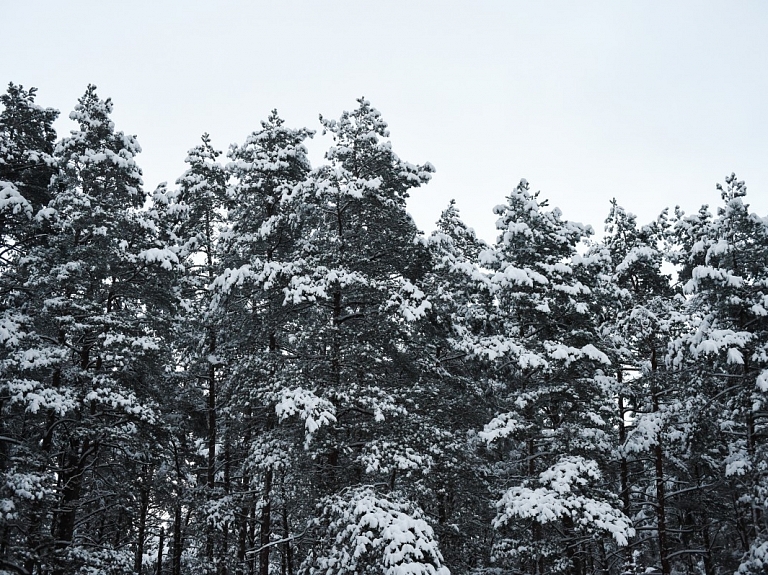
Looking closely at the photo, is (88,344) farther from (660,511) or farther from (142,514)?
(660,511)


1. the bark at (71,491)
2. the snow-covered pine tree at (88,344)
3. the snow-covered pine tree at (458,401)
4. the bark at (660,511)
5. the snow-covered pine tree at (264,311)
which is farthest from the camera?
the snow-covered pine tree at (458,401)

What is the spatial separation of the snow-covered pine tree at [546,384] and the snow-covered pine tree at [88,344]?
8.99 m

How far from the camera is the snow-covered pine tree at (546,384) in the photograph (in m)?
13.5

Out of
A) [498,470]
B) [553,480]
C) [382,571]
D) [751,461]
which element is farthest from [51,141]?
[751,461]

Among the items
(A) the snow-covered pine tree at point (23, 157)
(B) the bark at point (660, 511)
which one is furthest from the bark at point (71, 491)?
(B) the bark at point (660, 511)

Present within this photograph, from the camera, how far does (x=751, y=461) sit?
12.4 metres

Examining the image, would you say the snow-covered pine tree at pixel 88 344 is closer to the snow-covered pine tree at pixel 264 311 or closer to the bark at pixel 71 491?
the bark at pixel 71 491

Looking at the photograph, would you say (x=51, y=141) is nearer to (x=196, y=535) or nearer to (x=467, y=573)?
(x=196, y=535)

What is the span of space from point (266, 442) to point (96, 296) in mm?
6471

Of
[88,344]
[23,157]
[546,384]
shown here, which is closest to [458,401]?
[546,384]

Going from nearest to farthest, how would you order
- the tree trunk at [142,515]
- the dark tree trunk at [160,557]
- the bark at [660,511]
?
the bark at [660,511] → the tree trunk at [142,515] → the dark tree trunk at [160,557]

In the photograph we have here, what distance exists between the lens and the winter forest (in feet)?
40.2

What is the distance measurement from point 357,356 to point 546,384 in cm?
566

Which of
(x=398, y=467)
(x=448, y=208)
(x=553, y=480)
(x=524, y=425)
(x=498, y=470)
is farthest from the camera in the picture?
(x=448, y=208)
